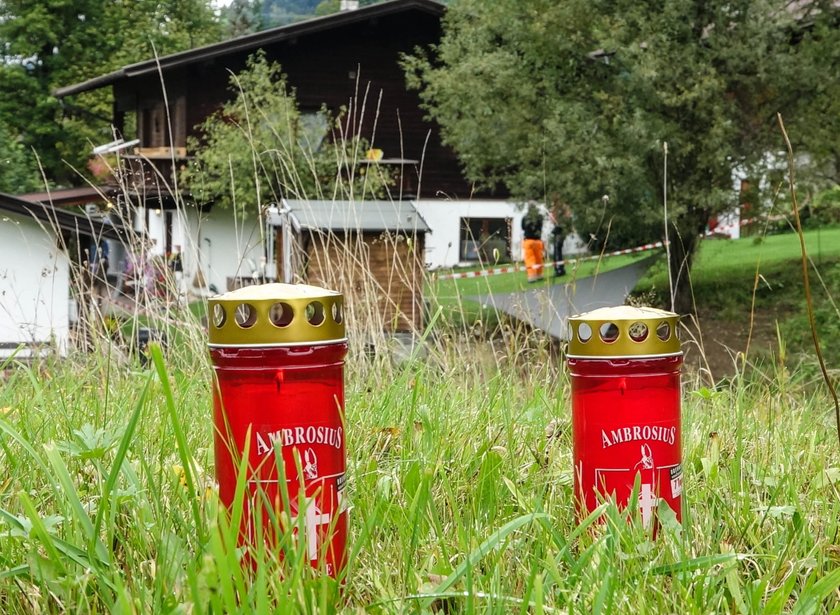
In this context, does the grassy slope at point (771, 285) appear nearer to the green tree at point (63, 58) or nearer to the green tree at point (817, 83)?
the green tree at point (817, 83)

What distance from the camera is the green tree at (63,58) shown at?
3872cm

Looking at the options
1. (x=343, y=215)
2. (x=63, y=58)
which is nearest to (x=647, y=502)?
(x=343, y=215)

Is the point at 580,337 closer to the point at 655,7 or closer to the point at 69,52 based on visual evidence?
the point at 655,7

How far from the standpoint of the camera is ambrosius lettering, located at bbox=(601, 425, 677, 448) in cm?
176

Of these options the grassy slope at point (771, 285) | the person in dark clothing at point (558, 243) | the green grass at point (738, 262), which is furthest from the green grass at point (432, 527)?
the person in dark clothing at point (558, 243)

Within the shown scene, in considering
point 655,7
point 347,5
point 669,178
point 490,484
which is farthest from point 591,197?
point 347,5

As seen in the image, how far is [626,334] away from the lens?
1.72 meters

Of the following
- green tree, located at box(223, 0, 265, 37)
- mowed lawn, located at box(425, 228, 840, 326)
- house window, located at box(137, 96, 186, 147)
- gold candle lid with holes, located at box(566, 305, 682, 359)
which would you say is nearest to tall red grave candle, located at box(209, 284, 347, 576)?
gold candle lid with holes, located at box(566, 305, 682, 359)

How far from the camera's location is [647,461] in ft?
5.81

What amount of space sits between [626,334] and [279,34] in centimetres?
2542

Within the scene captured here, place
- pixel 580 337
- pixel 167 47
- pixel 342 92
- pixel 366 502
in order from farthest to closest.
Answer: pixel 167 47
pixel 342 92
pixel 366 502
pixel 580 337

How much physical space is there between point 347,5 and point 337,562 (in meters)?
32.9

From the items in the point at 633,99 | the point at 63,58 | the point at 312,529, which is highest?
the point at 63,58

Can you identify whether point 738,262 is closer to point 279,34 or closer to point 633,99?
point 633,99
